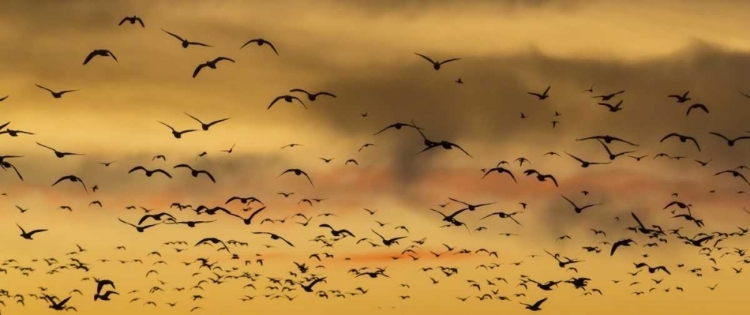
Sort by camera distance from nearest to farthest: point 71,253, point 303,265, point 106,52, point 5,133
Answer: point 106,52 → point 5,133 → point 71,253 → point 303,265

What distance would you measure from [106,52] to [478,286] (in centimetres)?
4912

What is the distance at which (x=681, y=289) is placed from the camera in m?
104

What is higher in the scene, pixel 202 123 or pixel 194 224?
pixel 202 123

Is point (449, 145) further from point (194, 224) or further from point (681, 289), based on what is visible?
point (681, 289)

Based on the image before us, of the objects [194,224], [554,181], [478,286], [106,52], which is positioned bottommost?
[478,286]

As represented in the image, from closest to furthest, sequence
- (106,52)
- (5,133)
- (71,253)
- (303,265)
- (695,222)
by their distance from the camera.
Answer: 1. (106,52)
2. (5,133)
3. (695,222)
4. (71,253)
5. (303,265)

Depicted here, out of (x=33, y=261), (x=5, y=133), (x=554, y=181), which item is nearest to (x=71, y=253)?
(x=33, y=261)

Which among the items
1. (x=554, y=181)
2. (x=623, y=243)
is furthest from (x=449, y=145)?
(x=623, y=243)

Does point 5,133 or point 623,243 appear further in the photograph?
point 623,243

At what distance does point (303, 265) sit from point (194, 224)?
2482 centimetres

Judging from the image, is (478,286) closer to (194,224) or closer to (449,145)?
(194,224)

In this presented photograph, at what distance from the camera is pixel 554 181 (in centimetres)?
7869

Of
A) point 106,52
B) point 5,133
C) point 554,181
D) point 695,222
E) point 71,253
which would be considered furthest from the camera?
point 71,253

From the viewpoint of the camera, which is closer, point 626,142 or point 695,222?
point 626,142
